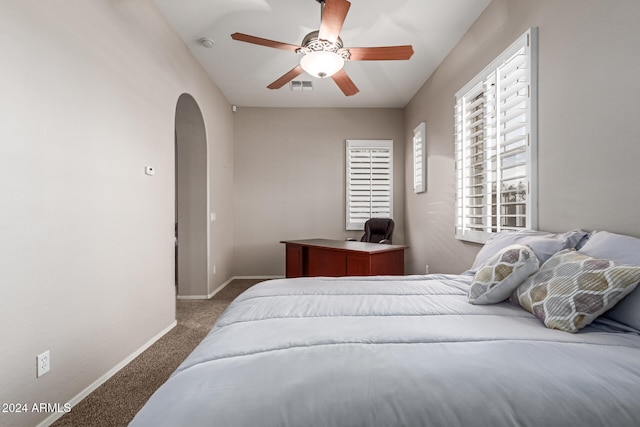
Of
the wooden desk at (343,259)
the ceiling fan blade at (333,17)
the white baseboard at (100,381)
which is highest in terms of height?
the ceiling fan blade at (333,17)

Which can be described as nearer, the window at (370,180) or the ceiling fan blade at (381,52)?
the ceiling fan blade at (381,52)

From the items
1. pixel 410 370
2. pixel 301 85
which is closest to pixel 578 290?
pixel 410 370

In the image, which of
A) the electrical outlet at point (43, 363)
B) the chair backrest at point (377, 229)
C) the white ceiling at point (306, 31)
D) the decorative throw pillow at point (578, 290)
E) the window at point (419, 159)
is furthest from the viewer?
the chair backrest at point (377, 229)

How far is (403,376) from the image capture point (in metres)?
0.85

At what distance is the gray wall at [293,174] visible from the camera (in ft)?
17.9

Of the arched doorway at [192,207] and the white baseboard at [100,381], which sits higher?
the arched doorway at [192,207]

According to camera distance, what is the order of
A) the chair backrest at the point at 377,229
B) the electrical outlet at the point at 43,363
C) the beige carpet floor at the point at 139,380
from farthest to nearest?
1. the chair backrest at the point at 377,229
2. the beige carpet floor at the point at 139,380
3. the electrical outlet at the point at 43,363

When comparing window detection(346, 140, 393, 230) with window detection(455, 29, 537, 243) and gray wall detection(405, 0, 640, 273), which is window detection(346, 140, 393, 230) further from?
gray wall detection(405, 0, 640, 273)

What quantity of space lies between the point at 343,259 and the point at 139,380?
2083mm

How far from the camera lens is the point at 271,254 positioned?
215 inches

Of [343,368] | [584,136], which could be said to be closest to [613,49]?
[584,136]

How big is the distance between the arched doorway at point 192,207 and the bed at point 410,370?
2951mm

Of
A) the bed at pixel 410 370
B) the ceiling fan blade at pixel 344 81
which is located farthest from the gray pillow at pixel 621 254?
the ceiling fan blade at pixel 344 81

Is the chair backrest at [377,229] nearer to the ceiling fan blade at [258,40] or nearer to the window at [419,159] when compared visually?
the window at [419,159]
